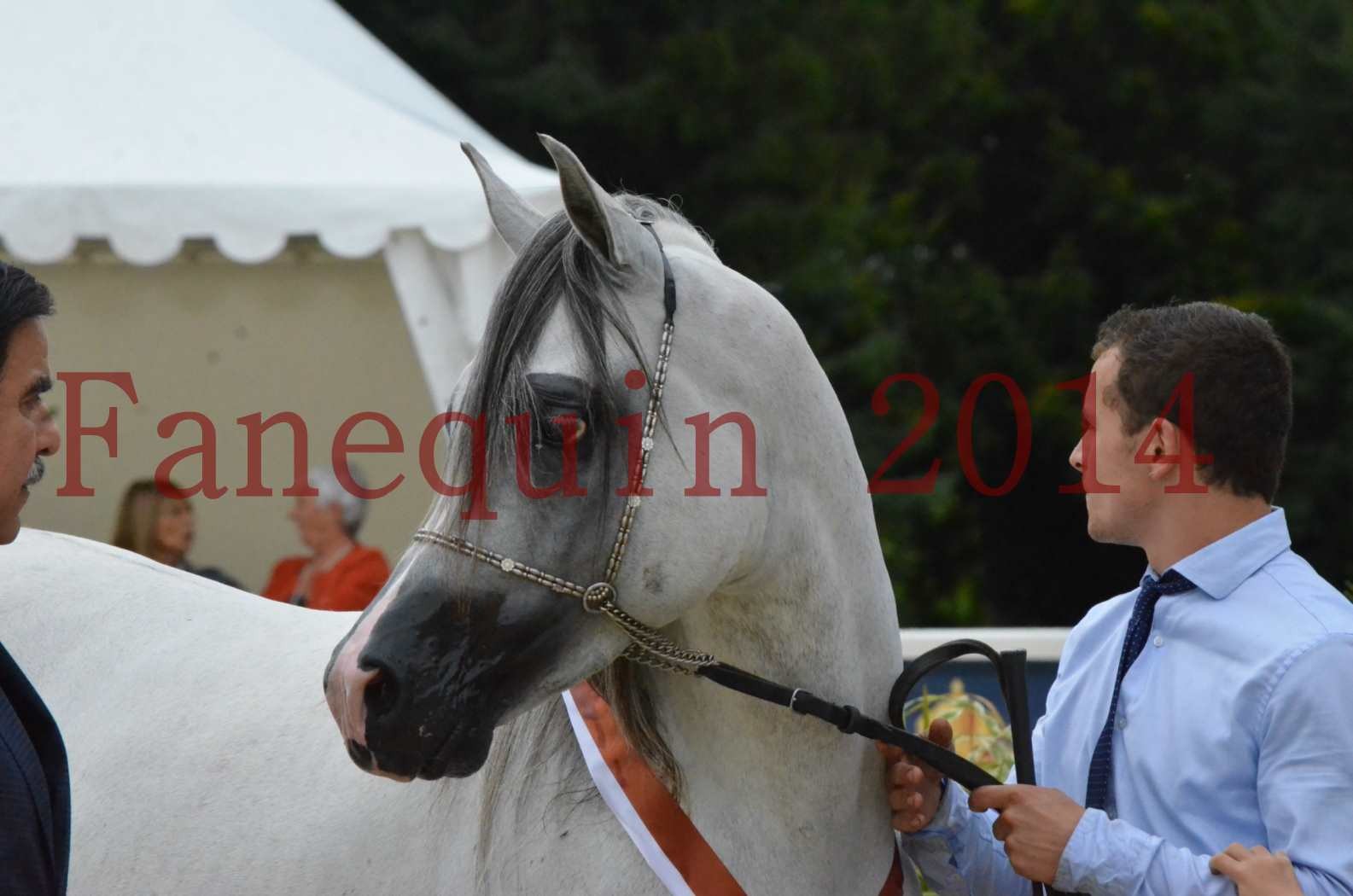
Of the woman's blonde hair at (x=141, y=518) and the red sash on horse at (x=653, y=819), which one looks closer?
the red sash on horse at (x=653, y=819)

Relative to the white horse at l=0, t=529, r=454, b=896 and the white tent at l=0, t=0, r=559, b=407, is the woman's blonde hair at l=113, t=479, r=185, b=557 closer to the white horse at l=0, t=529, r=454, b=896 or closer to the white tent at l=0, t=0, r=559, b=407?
the white tent at l=0, t=0, r=559, b=407

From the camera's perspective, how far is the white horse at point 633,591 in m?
1.76

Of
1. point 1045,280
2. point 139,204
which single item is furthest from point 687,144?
point 139,204

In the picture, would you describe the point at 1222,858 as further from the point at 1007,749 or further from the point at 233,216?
the point at 233,216

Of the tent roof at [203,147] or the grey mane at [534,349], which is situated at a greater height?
the tent roof at [203,147]

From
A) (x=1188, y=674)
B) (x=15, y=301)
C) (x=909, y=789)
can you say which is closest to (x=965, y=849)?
(x=909, y=789)

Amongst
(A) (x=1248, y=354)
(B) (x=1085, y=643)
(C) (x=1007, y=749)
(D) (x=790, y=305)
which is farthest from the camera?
(D) (x=790, y=305)

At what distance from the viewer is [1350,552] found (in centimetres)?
952

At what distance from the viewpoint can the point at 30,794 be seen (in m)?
1.66

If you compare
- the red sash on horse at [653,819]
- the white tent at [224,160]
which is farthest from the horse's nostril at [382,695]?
the white tent at [224,160]

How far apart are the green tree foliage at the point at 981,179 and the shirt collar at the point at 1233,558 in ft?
23.2

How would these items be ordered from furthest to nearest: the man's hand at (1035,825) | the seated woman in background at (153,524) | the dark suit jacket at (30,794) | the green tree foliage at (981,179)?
the green tree foliage at (981,179) < the seated woman in background at (153,524) < the man's hand at (1035,825) < the dark suit jacket at (30,794)

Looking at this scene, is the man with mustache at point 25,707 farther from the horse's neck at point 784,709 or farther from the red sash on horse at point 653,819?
the horse's neck at point 784,709

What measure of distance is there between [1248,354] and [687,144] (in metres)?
7.87
